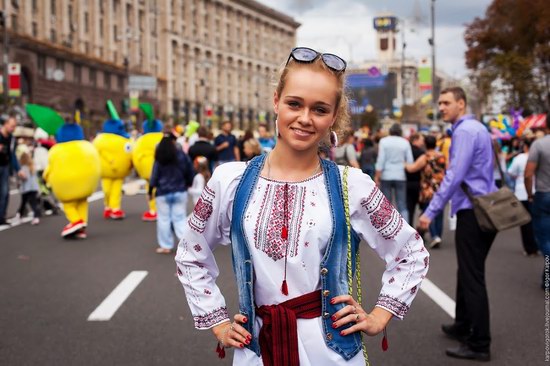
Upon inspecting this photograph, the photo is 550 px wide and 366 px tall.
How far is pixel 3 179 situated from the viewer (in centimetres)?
1381

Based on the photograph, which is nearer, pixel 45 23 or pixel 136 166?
pixel 136 166

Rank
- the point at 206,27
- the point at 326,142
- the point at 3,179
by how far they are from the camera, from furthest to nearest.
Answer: the point at 206,27 < the point at 3,179 < the point at 326,142

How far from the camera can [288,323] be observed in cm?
245

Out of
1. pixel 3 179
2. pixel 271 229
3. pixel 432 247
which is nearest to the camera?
pixel 271 229

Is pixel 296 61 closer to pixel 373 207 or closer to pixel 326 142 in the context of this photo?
pixel 326 142

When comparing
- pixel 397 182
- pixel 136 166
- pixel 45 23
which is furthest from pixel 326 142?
pixel 45 23

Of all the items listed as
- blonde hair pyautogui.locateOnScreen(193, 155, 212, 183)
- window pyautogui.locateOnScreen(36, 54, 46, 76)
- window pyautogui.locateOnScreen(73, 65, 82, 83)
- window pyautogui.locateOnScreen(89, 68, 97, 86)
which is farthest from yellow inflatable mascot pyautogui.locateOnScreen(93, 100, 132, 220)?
window pyautogui.locateOnScreen(89, 68, 97, 86)

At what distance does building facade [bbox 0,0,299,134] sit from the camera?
5328cm

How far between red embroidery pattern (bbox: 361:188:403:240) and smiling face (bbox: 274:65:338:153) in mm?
277

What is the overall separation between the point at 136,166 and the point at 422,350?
9551 millimetres

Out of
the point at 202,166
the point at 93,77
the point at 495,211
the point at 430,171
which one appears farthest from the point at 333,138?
the point at 93,77

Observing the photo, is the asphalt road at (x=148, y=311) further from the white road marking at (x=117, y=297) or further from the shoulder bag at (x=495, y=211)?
the shoulder bag at (x=495, y=211)

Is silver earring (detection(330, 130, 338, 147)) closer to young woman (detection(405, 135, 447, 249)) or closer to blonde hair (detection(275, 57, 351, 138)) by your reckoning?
blonde hair (detection(275, 57, 351, 138))

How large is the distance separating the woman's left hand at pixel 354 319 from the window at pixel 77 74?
5914cm
